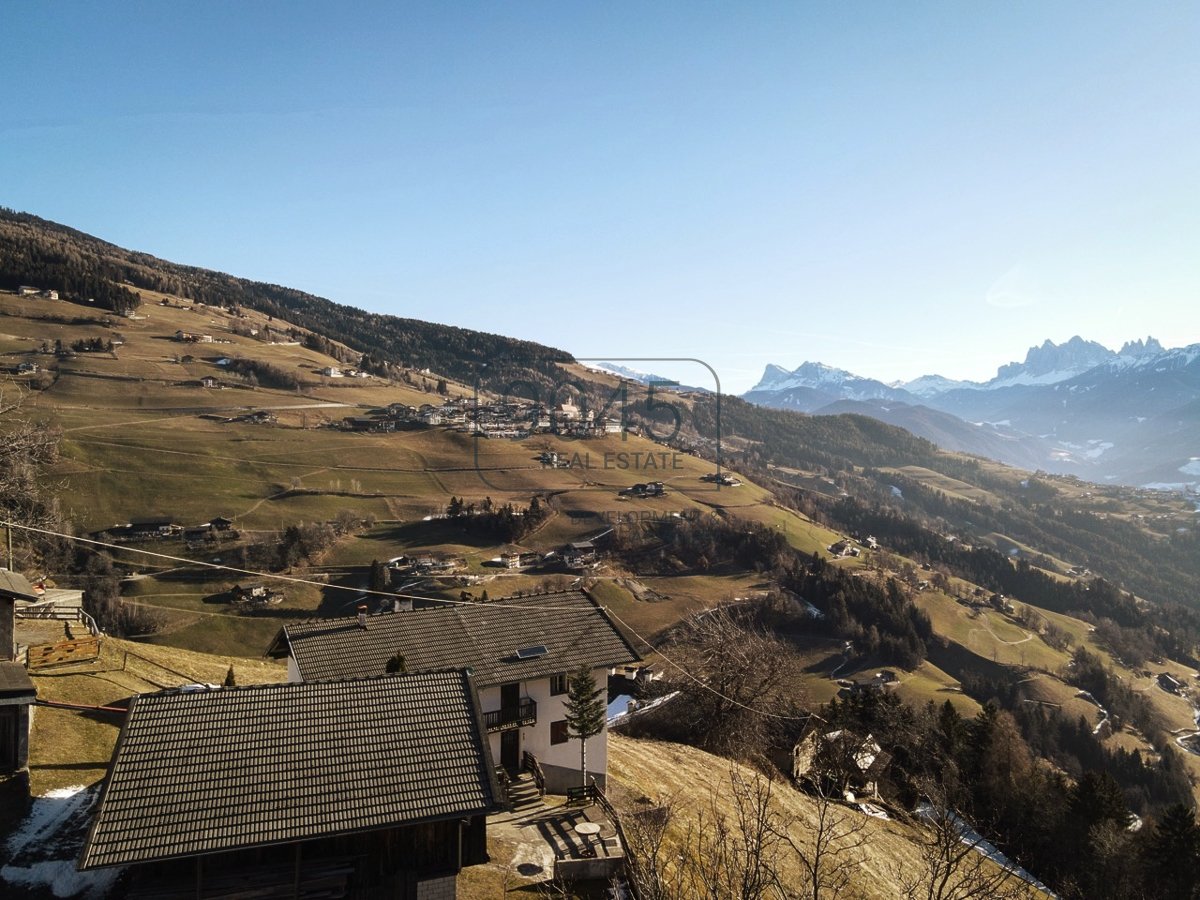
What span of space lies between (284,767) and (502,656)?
11.3 meters

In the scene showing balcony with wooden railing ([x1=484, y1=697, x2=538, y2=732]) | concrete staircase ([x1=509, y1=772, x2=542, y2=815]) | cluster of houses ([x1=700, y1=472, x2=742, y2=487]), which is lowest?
cluster of houses ([x1=700, y1=472, x2=742, y2=487])

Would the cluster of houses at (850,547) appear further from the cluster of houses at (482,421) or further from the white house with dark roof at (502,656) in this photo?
the white house with dark roof at (502,656)

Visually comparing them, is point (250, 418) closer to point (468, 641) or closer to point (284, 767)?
point (468, 641)

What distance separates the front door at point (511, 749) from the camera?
2590 cm

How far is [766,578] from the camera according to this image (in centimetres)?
12300

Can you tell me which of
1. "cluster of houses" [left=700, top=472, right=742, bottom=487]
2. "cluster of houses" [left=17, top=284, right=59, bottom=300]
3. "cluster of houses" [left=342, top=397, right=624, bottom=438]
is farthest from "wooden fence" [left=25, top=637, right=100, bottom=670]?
"cluster of houses" [left=17, top=284, right=59, bottom=300]

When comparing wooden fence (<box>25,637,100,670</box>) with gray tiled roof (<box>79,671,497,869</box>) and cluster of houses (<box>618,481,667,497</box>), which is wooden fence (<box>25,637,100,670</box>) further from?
cluster of houses (<box>618,481,667,497</box>)

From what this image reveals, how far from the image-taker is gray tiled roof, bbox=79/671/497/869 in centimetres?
1420

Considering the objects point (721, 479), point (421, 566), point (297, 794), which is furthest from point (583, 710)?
point (721, 479)

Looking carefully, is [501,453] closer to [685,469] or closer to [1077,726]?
[685,469]

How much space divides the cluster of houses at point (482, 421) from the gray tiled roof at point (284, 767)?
133 metres

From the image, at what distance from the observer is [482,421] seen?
16650 centimetres

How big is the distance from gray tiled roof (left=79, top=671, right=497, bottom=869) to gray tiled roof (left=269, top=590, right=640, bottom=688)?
24.2 feet

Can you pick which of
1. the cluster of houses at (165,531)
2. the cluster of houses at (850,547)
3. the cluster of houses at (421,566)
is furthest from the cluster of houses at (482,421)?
the cluster of houses at (850,547)
